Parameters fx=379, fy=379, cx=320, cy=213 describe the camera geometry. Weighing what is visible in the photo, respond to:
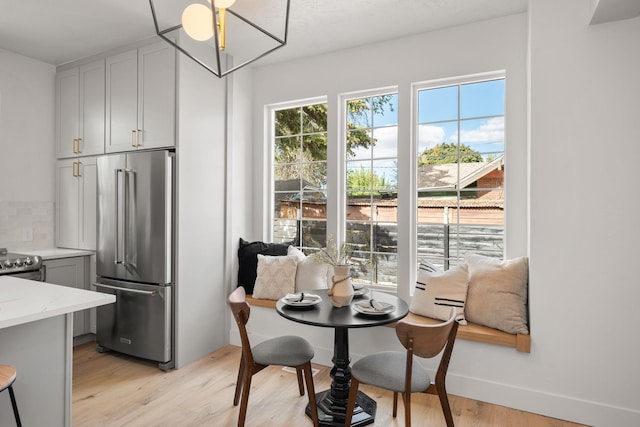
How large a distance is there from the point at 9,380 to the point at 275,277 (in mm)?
1974

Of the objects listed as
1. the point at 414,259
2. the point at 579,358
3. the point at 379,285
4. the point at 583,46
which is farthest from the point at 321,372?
the point at 583,46

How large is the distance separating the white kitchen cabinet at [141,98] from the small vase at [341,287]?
1.66 m

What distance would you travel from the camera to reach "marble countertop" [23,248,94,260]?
3.18 m

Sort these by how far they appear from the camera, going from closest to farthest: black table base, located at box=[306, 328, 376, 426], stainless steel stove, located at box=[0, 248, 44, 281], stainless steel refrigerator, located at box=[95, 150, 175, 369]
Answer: black table base, located at box=[306, 328, 376, 426] → stainless steel stove, located at box=[0, 248, 44, 281] → stainless steel refrigerator, located at box=[95, 150, 175, 369]

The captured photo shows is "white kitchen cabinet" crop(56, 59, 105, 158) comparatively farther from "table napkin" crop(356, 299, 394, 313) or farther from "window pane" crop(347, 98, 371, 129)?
"table napkin" crop(356, 299, 394, 313)

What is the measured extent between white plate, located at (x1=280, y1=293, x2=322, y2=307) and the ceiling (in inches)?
76.9

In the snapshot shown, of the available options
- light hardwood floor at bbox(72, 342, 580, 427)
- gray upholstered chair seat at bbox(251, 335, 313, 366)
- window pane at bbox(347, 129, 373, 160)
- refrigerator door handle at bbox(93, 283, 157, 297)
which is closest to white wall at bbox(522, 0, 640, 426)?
light hardwood floor at bbox(72, 342, 580, 427)

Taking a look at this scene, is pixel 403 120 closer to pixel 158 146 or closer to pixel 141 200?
pixel 158 146

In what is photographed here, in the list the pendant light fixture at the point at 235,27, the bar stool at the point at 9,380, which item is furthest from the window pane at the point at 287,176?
the bar stool at the point at 9,380

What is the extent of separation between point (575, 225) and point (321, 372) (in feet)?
6.60

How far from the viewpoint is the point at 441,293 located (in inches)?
103

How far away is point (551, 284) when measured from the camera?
2277 mm

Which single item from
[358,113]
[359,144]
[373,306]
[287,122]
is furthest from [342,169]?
[373,306]

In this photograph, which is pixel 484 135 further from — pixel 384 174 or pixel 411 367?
pixel 411 367
